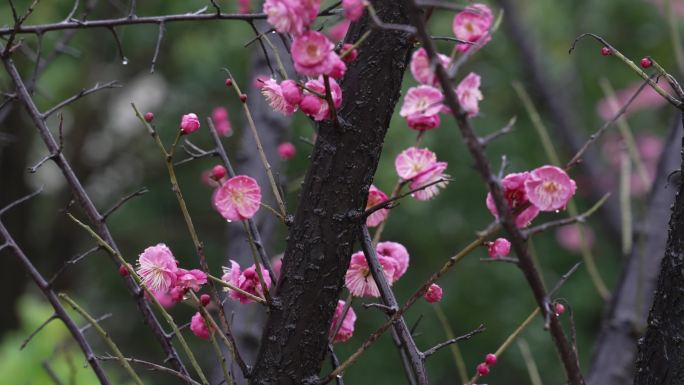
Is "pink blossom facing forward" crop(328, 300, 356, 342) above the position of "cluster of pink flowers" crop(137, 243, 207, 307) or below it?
below

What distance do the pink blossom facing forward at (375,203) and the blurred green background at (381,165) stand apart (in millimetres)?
2871

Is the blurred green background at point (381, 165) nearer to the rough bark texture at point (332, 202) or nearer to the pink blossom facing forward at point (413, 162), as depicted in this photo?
the pink blossom facing forward at point (413, 162)

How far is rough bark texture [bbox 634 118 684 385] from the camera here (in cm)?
100

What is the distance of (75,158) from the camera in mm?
6352

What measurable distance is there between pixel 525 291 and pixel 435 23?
6.07 ft

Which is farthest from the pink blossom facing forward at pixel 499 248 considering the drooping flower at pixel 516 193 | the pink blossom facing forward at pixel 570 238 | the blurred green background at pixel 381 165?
the pink blossom facing forward at pixel 570 238

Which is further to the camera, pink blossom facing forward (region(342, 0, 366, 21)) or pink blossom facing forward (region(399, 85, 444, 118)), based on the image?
pink blossom facing forward (region(399, 85, 444, 118))

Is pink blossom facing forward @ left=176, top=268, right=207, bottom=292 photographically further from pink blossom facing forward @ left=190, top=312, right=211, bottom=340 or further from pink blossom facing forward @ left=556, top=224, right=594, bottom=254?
pink blossom facing forward @ left=556, top=224, right=594, bottom=254

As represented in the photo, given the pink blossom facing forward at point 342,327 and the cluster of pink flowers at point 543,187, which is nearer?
the cluster of pink flowers at point 543,187

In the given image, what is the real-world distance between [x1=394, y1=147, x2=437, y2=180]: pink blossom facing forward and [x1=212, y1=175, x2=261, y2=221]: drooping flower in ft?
0.81

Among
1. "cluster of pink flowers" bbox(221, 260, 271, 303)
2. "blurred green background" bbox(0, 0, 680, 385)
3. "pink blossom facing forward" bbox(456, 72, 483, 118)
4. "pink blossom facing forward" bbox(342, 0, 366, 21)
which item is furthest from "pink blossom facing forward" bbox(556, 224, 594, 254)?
"pink blossom facing forward" bbox(342, 0, 366, 21)

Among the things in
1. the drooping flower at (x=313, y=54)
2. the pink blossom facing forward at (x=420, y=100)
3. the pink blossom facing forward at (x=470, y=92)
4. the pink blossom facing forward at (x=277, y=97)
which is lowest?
the pink blossom facing forward at (x=470, y=92)

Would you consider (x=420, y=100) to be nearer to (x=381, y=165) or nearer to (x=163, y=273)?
(x=163, y=273)

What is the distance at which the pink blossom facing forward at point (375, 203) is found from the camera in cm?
117
